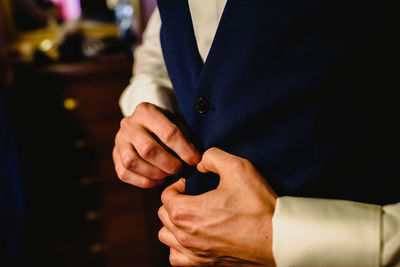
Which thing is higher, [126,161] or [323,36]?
[323,36]

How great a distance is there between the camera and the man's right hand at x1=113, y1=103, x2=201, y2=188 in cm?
54

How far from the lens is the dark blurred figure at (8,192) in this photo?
126 centimetres

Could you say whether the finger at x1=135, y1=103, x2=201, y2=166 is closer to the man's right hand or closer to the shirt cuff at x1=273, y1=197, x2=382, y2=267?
the man's right hand

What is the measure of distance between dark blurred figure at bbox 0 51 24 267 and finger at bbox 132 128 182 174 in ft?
3.37

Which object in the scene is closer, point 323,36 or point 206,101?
point 323,36

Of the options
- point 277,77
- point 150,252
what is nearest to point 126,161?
point 277,77

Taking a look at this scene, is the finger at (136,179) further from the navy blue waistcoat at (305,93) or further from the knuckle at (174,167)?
the navy blue waistcoat at (305,93)

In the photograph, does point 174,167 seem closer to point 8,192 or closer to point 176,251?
point 176,251

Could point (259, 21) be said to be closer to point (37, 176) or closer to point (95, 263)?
point (37, 176)

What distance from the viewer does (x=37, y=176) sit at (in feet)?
5.03

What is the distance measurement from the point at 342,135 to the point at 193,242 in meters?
0.31

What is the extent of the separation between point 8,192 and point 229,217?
1.28 meters

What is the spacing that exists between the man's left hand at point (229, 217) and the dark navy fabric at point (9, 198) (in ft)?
3.75

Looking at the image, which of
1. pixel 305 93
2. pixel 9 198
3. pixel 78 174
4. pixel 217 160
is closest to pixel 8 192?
pixel 9 198
